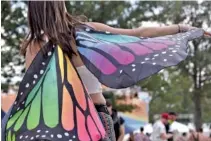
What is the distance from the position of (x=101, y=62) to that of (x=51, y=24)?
283 mm

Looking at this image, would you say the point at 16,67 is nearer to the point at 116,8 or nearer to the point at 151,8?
the point at 116,8

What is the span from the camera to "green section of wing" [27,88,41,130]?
6.33ft

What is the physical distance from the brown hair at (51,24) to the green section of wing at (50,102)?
18 centimetres

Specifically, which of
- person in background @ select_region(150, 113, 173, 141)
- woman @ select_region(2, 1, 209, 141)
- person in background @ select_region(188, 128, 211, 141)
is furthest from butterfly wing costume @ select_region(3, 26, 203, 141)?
person in background @ select_region(188, 128, 211, 141)

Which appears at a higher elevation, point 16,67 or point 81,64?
point 81,64

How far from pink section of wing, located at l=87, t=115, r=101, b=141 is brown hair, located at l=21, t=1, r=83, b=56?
31 cm

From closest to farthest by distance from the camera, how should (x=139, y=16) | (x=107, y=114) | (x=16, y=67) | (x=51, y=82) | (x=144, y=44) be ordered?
(x=51, y=82)
(x=144, y=44)
(x=107, y=114)
(x=16, y=67)
(x=139, y=16)

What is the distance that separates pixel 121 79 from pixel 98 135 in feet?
0.81

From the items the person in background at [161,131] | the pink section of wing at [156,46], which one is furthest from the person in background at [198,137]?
the pink section of wing at [156,46]

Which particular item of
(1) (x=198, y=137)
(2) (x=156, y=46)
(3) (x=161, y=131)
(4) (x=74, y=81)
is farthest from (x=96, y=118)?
(1) (x=198, y=137)

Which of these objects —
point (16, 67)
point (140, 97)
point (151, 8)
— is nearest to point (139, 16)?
point (151, 8)

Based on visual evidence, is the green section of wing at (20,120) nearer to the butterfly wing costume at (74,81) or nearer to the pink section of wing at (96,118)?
the butterfly wing costume at (74,81)

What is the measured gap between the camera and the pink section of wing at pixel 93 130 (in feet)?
6.42

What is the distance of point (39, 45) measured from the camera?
2119 mm
